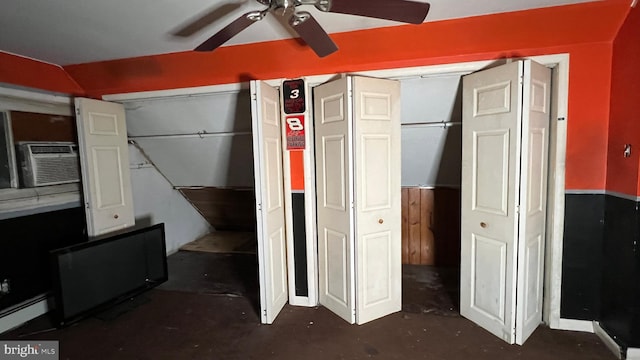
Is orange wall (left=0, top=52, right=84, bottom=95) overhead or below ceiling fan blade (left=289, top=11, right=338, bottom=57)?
overhead

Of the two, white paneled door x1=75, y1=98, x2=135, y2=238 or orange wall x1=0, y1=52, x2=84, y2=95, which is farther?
white paneled door x1=75, y1=98, x2=135, y2=238

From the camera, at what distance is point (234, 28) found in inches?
64.7

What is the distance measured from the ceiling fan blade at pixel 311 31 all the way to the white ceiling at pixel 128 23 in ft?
1.44

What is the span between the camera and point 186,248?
16.2 ft

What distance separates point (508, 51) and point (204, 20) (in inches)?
86.5

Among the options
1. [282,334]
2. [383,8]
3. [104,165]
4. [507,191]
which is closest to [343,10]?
[383,8]

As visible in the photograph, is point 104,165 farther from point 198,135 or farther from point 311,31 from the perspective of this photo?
point 311,31

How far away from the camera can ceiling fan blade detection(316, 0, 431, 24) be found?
138cm

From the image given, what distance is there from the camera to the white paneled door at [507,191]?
2229 mm

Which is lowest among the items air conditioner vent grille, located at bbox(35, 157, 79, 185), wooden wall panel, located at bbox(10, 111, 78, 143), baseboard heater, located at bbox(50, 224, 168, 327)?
baseboard heater, located at bbox(50, 224, 168, 327)

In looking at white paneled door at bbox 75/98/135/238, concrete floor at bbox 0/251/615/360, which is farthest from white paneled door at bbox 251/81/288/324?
white paneled door at bbox 75/98/135/238

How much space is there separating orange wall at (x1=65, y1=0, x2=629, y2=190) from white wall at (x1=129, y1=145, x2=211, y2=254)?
6.14 ft

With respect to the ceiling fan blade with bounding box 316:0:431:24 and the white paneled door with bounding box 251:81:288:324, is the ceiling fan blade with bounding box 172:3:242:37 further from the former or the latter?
the ceiling fan blade with bounding box 316:0:431:24

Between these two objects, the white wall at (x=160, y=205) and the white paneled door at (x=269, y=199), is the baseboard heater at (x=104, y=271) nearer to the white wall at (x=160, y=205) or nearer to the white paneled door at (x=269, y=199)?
the white wall at (x=160, y=205)
